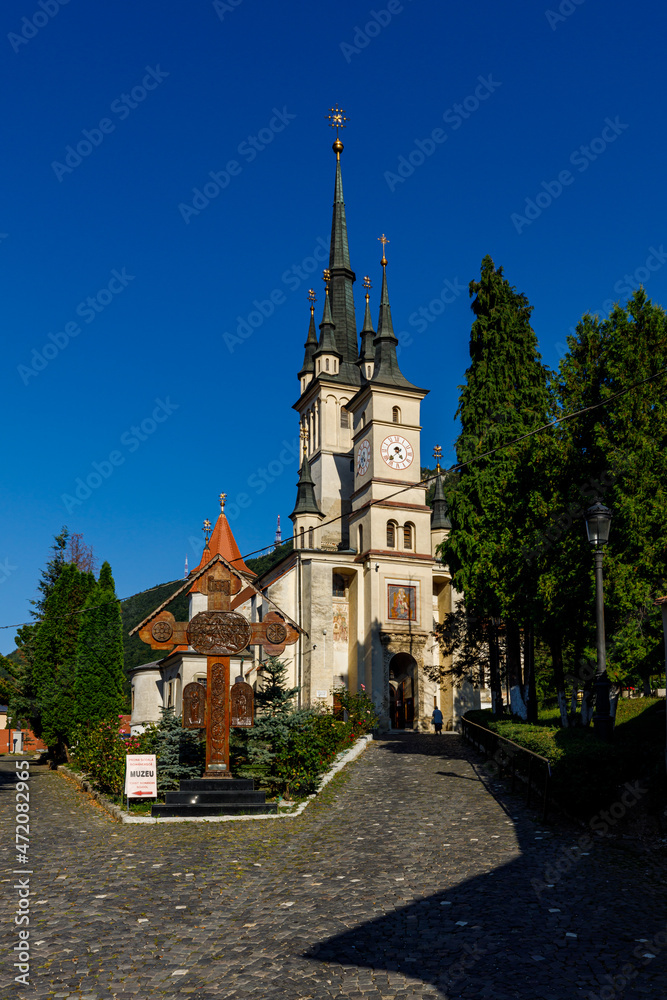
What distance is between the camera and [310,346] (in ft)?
192

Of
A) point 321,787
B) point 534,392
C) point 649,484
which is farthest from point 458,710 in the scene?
point 649,484

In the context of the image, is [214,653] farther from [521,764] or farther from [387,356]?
[387,356]

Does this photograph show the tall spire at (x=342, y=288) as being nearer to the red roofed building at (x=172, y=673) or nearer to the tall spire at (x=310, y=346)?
the tall spire at (x=310, y=346)

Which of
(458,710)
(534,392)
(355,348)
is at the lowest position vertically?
(458,710)

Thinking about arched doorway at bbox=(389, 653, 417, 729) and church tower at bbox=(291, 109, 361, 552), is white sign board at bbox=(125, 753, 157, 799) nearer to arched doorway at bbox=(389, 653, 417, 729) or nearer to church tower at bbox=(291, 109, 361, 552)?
arched doorway at bbox=(389, 653, 417, 729)

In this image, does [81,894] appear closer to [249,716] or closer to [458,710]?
[249,716]

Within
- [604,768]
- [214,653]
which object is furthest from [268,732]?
[604,768]

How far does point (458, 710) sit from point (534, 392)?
22.0 meters

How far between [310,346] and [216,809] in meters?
47.5

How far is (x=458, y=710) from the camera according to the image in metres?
41.6

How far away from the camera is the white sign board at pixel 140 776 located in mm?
14398

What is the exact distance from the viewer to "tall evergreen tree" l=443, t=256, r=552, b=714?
59.1 ft

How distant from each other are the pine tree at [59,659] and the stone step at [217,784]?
13.0 metres

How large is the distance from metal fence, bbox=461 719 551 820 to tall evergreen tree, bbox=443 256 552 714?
2932mm
